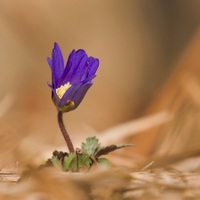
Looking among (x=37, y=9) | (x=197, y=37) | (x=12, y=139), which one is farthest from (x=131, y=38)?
(x=12, y=139)

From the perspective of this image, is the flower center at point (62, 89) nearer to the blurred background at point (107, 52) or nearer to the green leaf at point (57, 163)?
the green leaf at point (57, 163)

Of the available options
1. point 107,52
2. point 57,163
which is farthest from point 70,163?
point 107,52

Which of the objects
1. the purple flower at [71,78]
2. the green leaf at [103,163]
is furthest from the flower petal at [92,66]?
the green leaf at [103,163]

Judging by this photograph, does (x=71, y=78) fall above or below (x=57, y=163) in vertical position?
above

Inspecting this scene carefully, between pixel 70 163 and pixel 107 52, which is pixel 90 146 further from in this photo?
pixel 107 52

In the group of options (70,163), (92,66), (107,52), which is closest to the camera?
(70,163)
